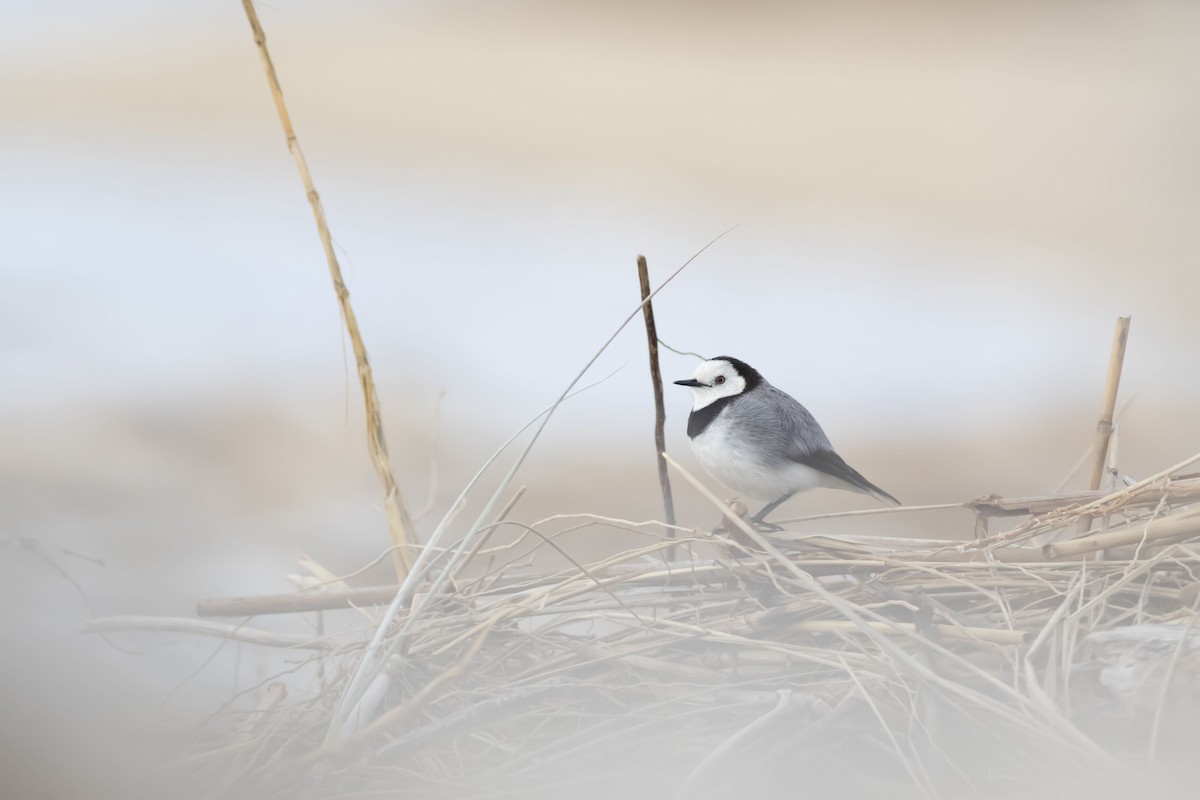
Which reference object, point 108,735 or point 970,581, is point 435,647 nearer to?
point 108,735

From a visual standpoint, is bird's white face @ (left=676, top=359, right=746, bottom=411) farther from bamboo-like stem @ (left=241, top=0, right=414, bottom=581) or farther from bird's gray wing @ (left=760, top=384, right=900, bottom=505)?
bamboo-like stem @ (left=241, top=0, right=414, bottom=581)

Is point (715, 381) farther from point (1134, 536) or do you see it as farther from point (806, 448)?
point (1134, 536)

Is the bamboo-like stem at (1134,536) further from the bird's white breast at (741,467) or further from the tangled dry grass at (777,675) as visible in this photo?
the bird's white breast at (741,467)

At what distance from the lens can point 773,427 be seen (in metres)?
0.96

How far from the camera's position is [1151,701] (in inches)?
24.8

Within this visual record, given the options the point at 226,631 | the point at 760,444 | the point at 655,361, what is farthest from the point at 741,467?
the point at 226,631

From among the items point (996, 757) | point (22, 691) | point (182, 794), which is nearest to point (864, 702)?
point (996, 757)

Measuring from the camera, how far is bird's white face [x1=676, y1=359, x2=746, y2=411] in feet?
3.26

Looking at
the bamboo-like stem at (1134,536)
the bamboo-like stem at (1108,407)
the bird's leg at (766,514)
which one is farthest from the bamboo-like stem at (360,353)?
the bamboo-like stem at (1108,407)

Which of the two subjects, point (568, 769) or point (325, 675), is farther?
point (325, 675)

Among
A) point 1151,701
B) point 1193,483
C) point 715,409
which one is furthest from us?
point 715,409

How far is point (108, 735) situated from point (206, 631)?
11 centimetres

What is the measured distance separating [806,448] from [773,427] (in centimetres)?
4

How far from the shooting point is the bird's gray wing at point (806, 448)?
37.3 inches
